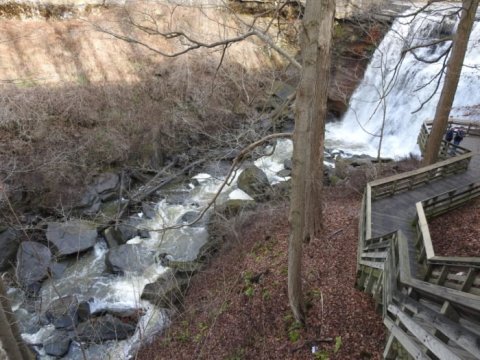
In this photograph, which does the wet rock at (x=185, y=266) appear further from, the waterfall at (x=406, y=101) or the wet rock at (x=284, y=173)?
the waterfall at (x=406, y=101)

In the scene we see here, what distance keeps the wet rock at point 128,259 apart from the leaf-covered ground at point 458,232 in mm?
9481

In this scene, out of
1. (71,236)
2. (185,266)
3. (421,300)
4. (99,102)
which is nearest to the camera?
(421,300)

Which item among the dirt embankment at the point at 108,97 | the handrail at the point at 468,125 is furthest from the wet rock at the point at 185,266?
the handrail at the point at 468,125

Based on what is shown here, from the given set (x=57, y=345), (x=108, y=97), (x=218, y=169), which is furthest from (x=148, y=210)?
(x=108, y=97)

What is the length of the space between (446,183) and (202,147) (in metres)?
12.9

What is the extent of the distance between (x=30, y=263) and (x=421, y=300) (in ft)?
40.6

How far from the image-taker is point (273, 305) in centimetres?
810

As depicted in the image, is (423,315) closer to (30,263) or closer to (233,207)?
(233,207)

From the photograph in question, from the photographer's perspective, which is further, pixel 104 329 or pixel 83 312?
pixel 83 312

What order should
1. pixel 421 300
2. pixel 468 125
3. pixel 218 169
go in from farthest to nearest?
pixel 218 169 → pixel 468 125 → pixel 421 300

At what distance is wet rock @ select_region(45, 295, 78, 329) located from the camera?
408 inches

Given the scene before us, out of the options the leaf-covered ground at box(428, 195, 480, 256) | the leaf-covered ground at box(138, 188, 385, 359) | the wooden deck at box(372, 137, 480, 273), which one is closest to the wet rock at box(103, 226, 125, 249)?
the leaf-covered ground at box(138, 188, 385, 359)

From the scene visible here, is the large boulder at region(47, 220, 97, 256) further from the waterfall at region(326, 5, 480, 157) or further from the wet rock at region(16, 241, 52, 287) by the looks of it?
the waterfall at region(326, 5, 480, 157)

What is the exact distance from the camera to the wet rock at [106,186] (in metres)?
16.3
